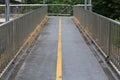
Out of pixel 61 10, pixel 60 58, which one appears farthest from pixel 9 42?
pixel 61 10

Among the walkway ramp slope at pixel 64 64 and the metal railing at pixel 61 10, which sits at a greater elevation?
the metal railing at pixel 61 10

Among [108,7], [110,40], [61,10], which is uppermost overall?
[108,7]

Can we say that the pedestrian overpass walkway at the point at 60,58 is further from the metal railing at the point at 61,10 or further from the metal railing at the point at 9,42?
the metal railing at the point at 61,10

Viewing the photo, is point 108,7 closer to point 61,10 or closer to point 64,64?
point 61,10

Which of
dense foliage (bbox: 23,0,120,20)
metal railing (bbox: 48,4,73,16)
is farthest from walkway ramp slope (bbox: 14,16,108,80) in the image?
dense foliage (bbox: 23,0,120,20)

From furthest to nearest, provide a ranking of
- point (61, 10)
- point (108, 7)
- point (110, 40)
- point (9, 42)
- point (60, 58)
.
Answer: point (108, 7) < point (61, 10) < point (60, 58) < point (110, 40) < point (9, 42)

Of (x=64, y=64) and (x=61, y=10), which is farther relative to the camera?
(x=61, y=10)

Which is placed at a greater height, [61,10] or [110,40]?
[61,10]

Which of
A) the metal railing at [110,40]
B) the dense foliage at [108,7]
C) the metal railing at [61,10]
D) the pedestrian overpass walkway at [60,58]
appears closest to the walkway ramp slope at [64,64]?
the pedestrian overpass walkway at [60,58]

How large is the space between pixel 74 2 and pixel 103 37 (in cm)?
5797

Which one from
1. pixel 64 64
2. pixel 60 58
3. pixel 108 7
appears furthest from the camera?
pixel 108 7

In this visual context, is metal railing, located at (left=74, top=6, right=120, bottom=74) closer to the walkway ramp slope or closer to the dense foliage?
the walkway ramp slope

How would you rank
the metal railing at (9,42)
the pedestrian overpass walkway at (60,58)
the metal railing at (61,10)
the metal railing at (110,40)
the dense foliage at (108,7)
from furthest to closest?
the dense foliage at (108,7) < the metal railing at (61,10) < the metal railing at (110,40) < the pedestrian overpass walkway at (60,58) < the metal railing at (9,42)

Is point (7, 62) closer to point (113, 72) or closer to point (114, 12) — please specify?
point (113, 72)
